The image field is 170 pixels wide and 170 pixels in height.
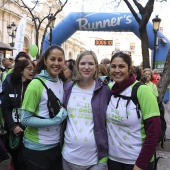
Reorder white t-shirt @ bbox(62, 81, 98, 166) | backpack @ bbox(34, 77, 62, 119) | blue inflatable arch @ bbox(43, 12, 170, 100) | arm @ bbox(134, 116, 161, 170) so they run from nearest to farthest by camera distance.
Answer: arm @ bbox(134, 116, 161, 170) → white t-shirt @ bbox(62, 81, 98, 166) → backpack @ bbox(34, 77, 62, 119) → blue inflatable arch @ bbox(43, 12, 170, 100)

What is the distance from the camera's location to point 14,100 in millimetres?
3396

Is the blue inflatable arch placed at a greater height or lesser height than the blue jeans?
greater

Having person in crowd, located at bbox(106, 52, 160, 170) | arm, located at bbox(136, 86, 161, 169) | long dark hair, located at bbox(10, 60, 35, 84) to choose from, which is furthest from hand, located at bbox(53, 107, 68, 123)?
long dark hair, located at bbox(10, 60, 35, 84)

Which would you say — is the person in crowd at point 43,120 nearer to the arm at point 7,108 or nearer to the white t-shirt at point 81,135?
the white t-shirt at point 81,135

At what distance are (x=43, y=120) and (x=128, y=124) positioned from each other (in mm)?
785

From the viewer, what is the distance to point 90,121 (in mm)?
2246

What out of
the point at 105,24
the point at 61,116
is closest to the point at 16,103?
the point at 61,116

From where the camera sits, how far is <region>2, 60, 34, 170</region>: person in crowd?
3296 mm

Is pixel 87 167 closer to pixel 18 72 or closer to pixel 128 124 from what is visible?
pixel 128 124

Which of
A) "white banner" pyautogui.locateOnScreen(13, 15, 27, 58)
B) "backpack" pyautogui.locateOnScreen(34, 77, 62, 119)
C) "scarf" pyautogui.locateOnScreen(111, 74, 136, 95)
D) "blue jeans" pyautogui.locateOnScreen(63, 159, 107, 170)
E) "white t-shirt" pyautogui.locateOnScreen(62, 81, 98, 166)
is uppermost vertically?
"white banner" pyautogui.locateOnScreen(13, 15, 27, 58)

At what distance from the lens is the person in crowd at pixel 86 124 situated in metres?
2.23

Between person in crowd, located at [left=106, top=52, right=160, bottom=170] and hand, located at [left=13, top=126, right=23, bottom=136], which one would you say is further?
hand, located at [left=13, top=126, right=23, bottom=136]

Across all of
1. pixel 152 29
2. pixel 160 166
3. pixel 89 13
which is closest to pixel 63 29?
pixel 89 13

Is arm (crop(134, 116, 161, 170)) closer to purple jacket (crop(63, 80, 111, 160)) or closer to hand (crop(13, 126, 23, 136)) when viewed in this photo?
purple jacket (crop(63, 80, 111, 160))
